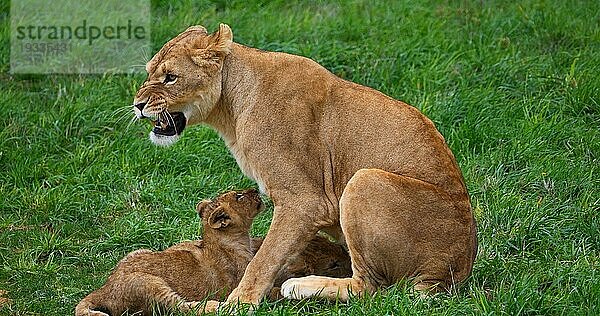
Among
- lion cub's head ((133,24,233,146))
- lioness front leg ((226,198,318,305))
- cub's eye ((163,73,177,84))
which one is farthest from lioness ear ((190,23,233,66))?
lioness front leg ((226,198,318,305))

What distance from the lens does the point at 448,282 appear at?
20.1 feet

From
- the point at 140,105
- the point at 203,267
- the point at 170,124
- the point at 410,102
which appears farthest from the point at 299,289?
the point at 410,102

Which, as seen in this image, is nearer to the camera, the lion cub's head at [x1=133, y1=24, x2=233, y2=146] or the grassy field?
the lion cub's head at [x1=133, y1=24, x2=233, y2=146]

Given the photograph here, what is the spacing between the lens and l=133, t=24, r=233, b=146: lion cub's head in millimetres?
6379

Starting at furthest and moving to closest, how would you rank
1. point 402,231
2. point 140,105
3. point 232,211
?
point 232,211 → point 140,105 → point 402,231

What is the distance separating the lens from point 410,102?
9.05 m

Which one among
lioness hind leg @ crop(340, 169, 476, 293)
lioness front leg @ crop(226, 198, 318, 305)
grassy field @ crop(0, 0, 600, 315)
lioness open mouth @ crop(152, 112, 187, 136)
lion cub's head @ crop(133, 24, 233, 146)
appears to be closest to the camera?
lioness hind leg @ crop(340, 169, 476, 293)

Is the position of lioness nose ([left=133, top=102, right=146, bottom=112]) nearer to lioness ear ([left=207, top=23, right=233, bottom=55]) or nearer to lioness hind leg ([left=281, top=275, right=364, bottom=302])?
lioness ear ([left=207, top=23, right=233, bottom=55])

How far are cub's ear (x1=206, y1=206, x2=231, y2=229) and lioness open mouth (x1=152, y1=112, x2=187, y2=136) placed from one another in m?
0.50

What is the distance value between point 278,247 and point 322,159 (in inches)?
21.3

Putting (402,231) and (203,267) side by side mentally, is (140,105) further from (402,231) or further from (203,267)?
(402,231)

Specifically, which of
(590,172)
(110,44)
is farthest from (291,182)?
(110,44)

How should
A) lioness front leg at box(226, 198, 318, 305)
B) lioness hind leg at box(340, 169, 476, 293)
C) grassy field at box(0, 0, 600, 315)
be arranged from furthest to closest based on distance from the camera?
grassy field at box(0, 0, 600, 315) → lioness front leg at box(226, 198, 318, 305) → lioness hind leg at box(340, 169, 476, 293)

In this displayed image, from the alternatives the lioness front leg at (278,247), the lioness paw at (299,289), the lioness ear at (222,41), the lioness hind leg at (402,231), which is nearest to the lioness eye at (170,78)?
the lioness ear at (222,41)
